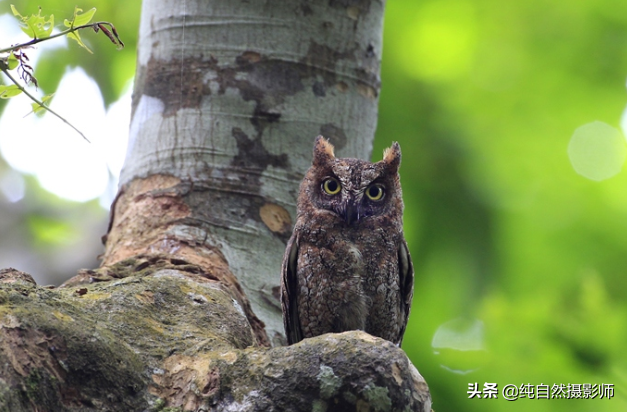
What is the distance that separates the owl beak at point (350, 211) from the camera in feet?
11.6

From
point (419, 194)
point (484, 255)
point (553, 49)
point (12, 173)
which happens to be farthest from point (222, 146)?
point (12, 173)

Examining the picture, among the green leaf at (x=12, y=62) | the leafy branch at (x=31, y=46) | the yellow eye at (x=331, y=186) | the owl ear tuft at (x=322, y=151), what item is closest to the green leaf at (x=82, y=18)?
the leafy branch at (x=31, y=46)

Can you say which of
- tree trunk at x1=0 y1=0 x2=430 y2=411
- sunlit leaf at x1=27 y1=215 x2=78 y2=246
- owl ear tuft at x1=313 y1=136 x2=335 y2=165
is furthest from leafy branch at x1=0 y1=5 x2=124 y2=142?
sunlit leaf at x1=27 y1=215 x2=78 y2=246

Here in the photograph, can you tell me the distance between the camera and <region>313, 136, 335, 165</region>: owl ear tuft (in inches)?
142

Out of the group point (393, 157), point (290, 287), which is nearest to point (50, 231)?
point (290, 287)

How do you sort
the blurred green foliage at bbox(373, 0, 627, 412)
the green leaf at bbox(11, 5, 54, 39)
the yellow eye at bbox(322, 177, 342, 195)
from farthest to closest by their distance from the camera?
the blurred green foliage at bbox(373, 0, 627, 412) → the yellow eye at bbox(322, 177, 342, 195) → the green leaf at bbox(11, 5, 54, 39)

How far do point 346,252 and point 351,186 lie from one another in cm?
36

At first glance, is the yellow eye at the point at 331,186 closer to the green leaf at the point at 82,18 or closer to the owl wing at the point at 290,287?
the owl wing at the point at 290,287

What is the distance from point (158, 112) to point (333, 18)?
3.80 ft

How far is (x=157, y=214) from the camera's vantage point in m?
3.61

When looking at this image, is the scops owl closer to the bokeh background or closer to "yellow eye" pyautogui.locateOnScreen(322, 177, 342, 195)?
"yellow eye" pyautogui.locateOnScreen(322, 177, 342, 195)

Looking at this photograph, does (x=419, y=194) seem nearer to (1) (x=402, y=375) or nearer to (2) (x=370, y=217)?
(2) (x=370, y=217)

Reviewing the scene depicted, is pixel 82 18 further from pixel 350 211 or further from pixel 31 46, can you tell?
pixel 350 211

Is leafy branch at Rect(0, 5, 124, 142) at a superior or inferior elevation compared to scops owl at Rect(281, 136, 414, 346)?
superior
